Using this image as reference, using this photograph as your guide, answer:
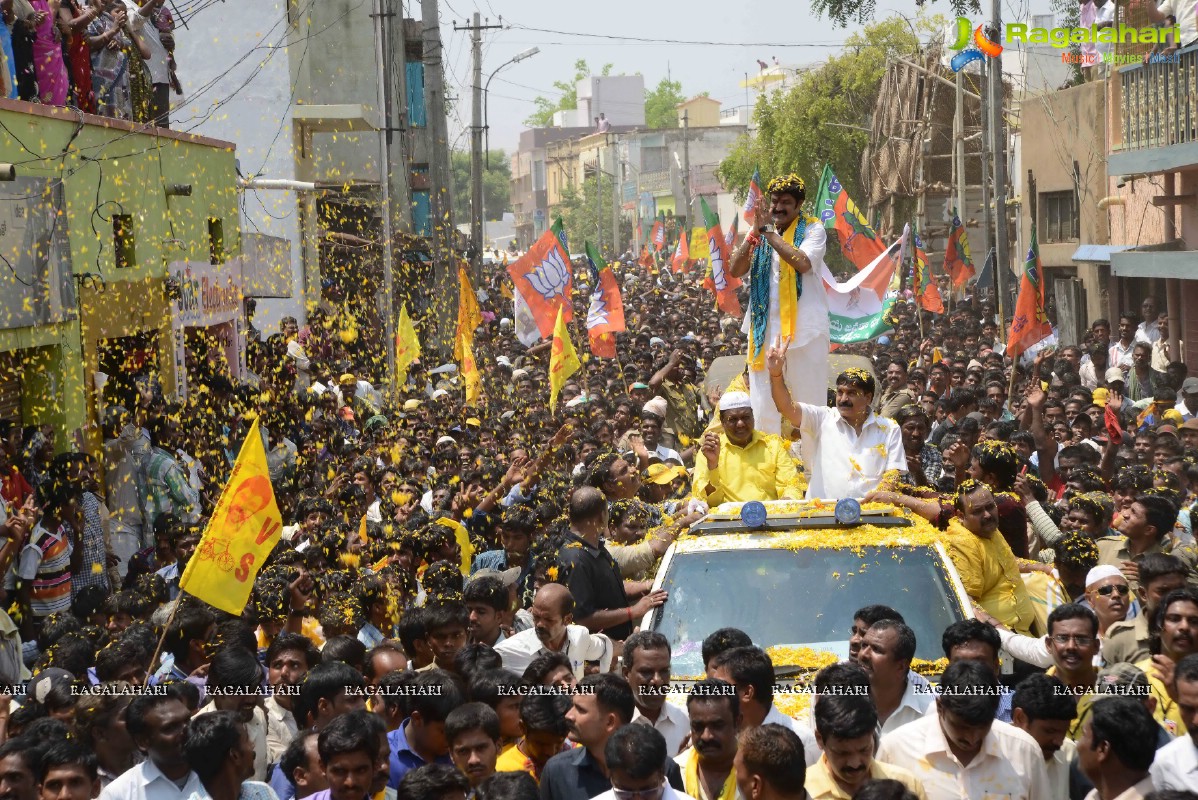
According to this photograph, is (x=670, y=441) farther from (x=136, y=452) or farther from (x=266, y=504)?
(x=266, y=504)

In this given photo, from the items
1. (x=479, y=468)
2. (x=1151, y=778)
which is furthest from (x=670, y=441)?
(x=1151, y=778)

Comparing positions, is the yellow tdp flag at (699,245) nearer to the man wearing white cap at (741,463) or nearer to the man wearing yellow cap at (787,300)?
the man wearing yellow cap at (787,300)

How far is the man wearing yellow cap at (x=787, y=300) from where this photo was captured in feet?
28.5

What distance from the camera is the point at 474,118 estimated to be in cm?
3397

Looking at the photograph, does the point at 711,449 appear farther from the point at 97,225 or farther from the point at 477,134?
the point at 477,134

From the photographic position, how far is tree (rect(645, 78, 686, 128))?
131125 millimetres

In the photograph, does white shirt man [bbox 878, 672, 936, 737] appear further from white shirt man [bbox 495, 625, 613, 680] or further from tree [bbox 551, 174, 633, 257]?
tree [bbox 551, 174, 633, 257]

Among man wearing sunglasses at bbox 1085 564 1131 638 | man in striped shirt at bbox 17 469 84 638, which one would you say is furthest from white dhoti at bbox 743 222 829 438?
man in striped shirt at bbox 17 469 84 638

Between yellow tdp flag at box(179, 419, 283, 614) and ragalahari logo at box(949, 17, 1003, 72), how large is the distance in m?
17.5

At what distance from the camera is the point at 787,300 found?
8.81 metres

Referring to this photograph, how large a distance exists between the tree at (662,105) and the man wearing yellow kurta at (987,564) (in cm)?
12309

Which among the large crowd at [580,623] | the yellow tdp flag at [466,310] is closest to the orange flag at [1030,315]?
the large crowd at [580,623]

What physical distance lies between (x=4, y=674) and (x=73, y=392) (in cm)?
532

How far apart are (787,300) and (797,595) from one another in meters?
2.73
